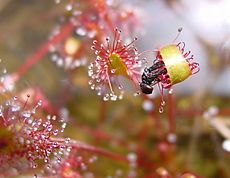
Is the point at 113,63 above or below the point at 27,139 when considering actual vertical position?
above

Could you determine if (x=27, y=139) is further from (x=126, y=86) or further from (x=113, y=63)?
(x=126, y=86)

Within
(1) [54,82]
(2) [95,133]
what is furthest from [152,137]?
(1) [54,82]

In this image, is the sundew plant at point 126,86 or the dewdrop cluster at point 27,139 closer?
the dewdrop cluster at point 27,139

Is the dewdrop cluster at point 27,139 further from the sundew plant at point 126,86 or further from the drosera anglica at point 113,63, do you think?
the sundew plant at point 126,86

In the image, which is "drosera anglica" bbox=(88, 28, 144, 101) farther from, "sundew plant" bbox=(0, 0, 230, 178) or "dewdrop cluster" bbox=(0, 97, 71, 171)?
"sundew plant" bbox=(0, 0, 230, 178)

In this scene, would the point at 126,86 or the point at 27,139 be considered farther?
the point at 126,86

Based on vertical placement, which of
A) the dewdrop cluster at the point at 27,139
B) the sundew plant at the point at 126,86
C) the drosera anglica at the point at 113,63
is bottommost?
the dewdrop cluster at the point at 27,139

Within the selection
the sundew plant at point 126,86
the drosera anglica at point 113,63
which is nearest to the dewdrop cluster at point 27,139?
the drosera anglica at point 113,63

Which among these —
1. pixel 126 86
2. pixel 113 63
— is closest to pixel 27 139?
pixel 113 63

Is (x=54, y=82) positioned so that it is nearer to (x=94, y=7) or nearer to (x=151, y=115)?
(x=151, y=115)
